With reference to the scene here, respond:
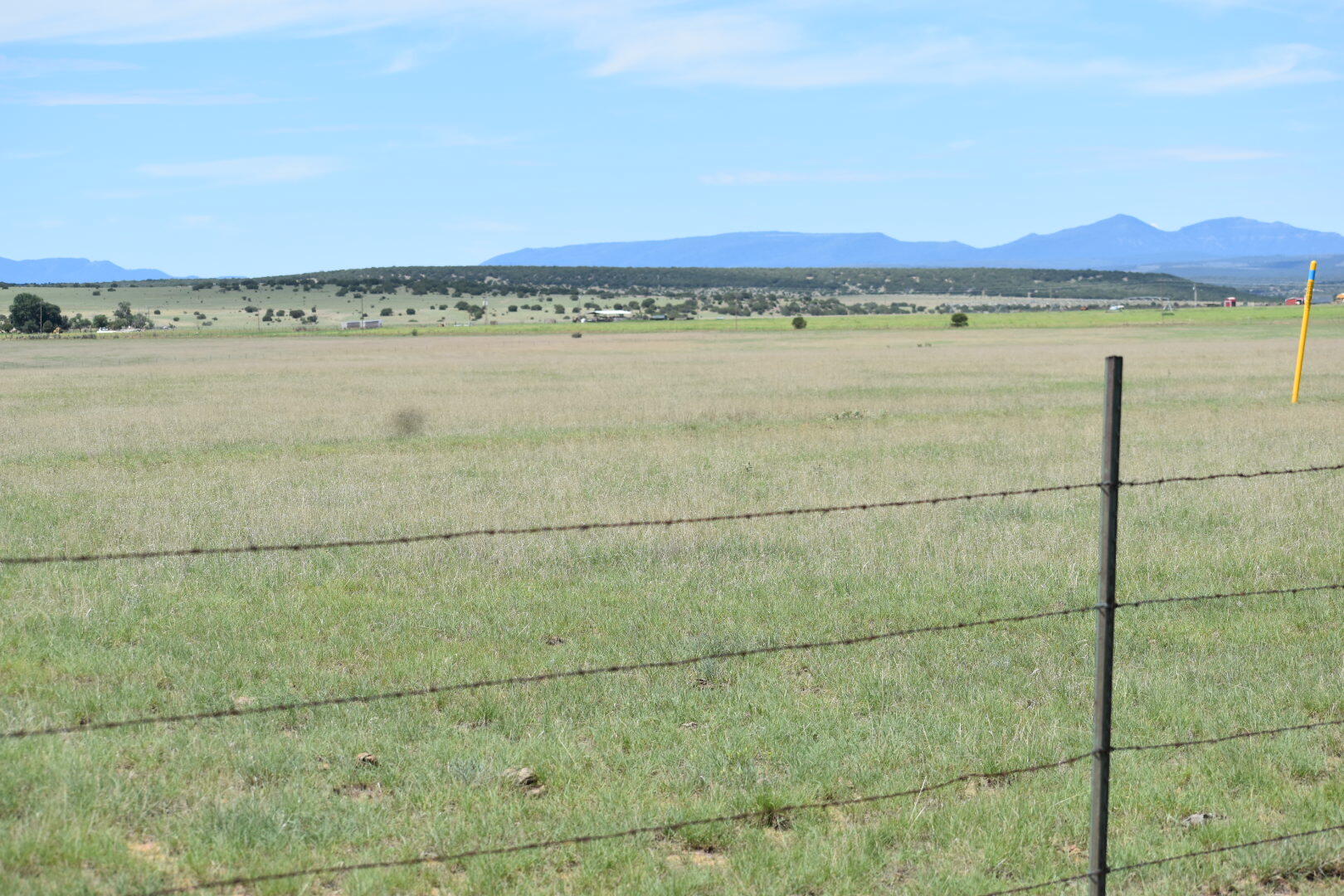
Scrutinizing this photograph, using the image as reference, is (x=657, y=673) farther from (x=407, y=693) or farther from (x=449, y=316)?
(x=449, y=316)

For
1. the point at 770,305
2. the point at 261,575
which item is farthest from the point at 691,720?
the point at 770,305

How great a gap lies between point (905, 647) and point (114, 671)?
5.79 meters

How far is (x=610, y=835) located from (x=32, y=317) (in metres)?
140

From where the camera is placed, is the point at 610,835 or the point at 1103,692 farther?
the point at 610,835

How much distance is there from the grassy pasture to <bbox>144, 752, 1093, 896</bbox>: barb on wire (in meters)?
0.07

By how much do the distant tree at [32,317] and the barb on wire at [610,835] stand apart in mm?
133974

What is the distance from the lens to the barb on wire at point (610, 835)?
563cm

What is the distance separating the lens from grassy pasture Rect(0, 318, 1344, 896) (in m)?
6.14

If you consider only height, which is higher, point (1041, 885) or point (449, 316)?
point (1041, 885)

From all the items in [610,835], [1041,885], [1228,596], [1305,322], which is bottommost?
[1041,885]

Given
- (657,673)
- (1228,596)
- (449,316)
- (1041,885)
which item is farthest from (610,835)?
(449,316)

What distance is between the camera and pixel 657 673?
353 inches

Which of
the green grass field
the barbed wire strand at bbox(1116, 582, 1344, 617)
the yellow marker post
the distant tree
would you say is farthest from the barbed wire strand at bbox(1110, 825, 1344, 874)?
the distant tree

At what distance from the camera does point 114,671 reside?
8852 millimetres
